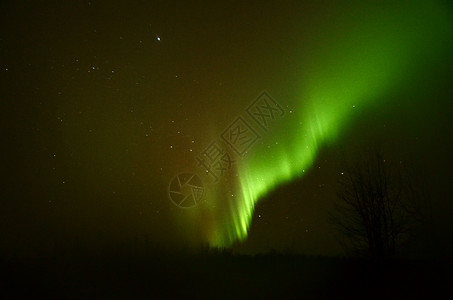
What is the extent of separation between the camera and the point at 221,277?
475 inches

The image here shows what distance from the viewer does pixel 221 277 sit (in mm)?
12070

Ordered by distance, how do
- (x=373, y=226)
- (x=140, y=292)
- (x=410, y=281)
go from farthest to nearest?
(x=373, y=226)
(x=140, y=292)
(x=410, y=281)

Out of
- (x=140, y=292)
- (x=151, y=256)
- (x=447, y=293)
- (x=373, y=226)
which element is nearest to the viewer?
(x=447, y=293)

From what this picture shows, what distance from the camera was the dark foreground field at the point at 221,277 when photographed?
9.88 meters

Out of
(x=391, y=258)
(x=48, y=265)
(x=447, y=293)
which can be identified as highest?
(x=48, y=265)

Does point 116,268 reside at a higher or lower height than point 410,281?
higher

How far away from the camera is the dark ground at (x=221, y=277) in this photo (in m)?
9.88

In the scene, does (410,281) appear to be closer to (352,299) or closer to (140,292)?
(352,299)

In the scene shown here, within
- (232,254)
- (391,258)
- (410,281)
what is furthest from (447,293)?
(232,254)

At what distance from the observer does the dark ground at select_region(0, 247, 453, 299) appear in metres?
9.88

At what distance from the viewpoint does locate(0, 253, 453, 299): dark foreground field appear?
9875 millimetres

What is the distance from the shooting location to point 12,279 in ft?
38.8

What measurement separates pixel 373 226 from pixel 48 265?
12037 millimetres

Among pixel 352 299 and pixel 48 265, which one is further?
pixel 48 265
